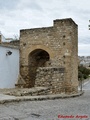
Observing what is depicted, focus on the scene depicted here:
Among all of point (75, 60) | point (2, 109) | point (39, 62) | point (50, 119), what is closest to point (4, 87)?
point (39, 62)

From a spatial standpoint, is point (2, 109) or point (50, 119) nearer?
point (50, 119)

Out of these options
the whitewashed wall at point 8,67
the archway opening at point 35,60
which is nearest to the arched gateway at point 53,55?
the archway opening at point 35,60

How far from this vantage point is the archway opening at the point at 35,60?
17250mm

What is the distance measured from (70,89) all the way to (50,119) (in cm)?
895

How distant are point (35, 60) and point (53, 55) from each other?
214 centimetres

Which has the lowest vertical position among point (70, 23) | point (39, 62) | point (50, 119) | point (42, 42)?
point (50, 119)

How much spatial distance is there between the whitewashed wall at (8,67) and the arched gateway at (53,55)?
0.49 meters

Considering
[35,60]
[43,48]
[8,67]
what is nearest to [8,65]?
[8,67]

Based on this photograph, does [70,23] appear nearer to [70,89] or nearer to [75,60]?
[75,60]

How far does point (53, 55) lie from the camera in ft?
53.0

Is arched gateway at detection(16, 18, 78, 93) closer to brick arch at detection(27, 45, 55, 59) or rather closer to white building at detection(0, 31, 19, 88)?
brick arch at detection(27, 45, 55, 59)

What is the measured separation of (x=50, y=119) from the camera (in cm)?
702

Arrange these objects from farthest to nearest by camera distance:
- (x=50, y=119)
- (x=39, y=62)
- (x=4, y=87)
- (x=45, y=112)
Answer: (x=39, y=62), (x=4, y=87), (x=45, y=112), (x=50, y=119)

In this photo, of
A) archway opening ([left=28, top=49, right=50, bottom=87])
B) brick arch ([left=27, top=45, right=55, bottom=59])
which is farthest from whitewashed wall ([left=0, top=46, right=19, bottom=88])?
archway opening ([left=28, top=49, right=50, bottom=87])
